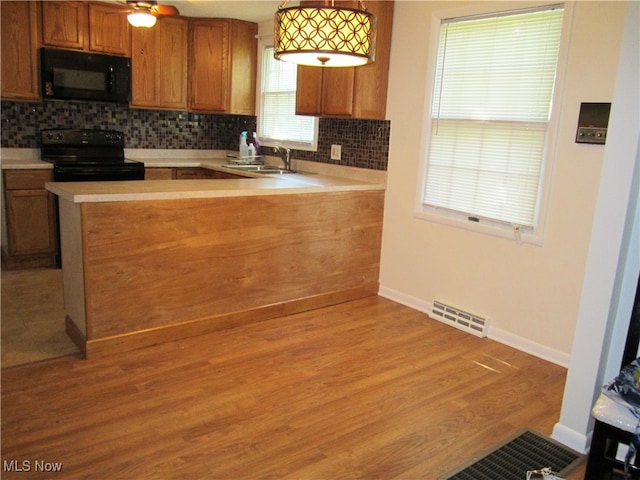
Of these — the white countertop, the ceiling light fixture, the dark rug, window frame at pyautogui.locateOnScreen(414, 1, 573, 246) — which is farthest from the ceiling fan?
the dark rug

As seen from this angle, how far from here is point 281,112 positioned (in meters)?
5.09

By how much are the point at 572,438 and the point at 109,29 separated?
4655mm

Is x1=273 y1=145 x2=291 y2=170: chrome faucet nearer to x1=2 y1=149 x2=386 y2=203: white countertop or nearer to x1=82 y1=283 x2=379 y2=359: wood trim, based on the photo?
x1=2 y1=149 x2=386 y2=203: white countertop

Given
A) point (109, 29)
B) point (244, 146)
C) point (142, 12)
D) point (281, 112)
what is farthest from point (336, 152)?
point (109, 29)

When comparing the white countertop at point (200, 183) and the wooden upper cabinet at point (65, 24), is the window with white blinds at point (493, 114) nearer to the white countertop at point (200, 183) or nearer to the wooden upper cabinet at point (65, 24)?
the white countertop at point (200, 183)

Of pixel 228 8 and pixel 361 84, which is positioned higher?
pixel 228 8

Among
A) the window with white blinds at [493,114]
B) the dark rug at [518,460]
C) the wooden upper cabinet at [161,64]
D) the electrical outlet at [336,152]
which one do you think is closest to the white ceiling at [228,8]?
the wooden upper cabinet at [161,64]

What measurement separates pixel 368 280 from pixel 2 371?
2556 millimetres

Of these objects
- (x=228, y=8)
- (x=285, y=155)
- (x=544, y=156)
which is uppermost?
(x=228, y=8)

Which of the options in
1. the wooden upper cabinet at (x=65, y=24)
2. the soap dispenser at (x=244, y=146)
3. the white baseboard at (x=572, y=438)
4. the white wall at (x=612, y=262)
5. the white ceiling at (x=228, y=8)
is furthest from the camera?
the soap dispenser at (x=244, y=146)

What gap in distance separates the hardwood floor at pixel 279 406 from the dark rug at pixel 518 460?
0.05 metres

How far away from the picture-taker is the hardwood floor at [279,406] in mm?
2029

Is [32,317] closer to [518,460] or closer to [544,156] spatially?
[518,460]

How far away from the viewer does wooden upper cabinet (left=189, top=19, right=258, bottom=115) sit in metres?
5.01
